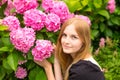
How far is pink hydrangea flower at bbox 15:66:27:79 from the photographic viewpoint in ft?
11.7

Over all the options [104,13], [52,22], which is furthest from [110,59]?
[52,22]

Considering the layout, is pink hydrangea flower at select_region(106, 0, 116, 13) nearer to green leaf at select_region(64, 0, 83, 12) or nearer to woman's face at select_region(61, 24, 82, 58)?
green leaf at select_region(64, 0, 83, 12)

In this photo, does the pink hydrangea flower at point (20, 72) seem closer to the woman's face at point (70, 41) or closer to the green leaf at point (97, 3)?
the woman's face at point (70, 41)

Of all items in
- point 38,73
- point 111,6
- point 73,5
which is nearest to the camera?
point 38,73

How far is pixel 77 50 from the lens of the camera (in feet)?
10.8

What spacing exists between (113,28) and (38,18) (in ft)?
8.36

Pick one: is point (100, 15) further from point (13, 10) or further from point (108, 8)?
point (13, 10)

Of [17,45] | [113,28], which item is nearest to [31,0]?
[17,45]

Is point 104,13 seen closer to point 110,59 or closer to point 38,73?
point 110,59

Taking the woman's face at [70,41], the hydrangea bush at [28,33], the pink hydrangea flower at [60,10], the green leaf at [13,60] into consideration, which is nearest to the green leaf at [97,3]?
the hydrangea bush at [28,33]

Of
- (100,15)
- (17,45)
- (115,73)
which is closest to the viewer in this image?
(17,45)

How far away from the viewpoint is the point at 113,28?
5695 mm

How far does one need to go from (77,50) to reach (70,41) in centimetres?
12

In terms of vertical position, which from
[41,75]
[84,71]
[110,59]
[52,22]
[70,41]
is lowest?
[110,59]
